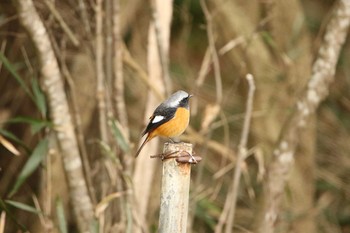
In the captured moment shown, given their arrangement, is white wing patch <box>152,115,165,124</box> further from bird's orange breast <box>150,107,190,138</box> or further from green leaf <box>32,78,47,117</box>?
green leaf <box>32,78,47,117</box>

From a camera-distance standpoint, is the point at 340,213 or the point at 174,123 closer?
the point at 174,123

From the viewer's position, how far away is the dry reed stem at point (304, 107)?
5477 millimetres

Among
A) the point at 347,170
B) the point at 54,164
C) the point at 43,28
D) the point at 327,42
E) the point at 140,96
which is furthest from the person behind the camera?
the point at 347,170

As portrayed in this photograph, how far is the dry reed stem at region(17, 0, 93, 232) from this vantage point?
4.51 m

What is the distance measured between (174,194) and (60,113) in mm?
1666

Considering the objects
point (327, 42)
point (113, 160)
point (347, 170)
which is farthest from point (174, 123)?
point (347, 170)

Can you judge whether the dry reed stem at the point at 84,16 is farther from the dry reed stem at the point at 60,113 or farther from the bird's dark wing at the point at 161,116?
the bird's dark wing at the point at 161,116

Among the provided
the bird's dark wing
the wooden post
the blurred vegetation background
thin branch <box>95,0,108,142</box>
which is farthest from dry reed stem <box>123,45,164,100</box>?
the wooden post

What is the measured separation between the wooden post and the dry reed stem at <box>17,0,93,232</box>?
153 centimetres

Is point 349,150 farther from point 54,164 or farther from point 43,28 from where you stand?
point 43,28

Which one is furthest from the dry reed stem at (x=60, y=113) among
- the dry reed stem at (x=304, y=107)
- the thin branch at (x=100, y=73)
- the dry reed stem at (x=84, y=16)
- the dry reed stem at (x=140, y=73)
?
the dry reed stem at (x=304, y=107)

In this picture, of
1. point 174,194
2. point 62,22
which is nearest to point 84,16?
point 62,22

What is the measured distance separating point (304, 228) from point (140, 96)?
1.79 metres

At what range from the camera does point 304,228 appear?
6988 mm
